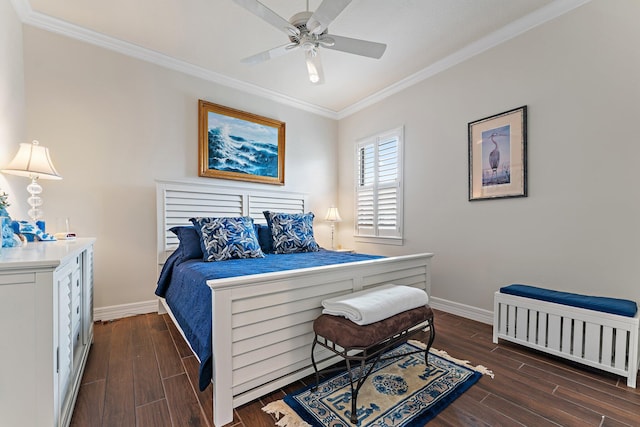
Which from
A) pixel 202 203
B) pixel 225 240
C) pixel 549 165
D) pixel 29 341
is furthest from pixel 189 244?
pixel 549 165

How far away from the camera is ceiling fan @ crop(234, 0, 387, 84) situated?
166 cm

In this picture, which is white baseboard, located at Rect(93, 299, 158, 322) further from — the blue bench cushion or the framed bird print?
the framed bird print

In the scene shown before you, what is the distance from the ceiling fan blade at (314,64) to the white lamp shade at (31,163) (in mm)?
2113

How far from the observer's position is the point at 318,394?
1.59 m

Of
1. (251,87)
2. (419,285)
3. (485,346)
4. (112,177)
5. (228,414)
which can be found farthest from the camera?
(251,87)

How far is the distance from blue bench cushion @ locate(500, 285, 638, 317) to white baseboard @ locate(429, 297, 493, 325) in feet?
1.87

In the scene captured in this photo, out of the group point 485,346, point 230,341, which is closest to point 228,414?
point 230,341

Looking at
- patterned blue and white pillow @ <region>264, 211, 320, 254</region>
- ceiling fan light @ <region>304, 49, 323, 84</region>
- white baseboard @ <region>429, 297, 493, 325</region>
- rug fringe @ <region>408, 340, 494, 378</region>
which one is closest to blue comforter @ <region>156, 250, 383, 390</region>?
patterned blue and white pillow @ <region>264, 211, 320, 254</region>

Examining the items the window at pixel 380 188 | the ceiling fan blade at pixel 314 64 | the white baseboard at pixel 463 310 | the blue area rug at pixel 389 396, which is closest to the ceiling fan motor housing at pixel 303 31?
the ceiling fan blade at pixel 314 64

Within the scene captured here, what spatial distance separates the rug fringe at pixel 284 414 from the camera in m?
1.35

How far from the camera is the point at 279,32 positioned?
Answer: 258cm

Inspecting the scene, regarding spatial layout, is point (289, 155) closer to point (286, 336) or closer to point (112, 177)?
point (112, 177)

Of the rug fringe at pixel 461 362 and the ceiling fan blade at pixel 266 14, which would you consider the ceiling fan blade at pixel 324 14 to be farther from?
the rug fringe at pixel 461 362

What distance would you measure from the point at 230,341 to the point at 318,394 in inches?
25.1
